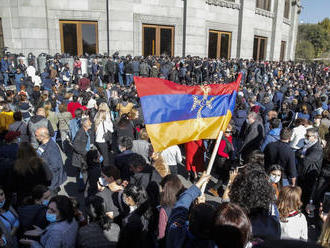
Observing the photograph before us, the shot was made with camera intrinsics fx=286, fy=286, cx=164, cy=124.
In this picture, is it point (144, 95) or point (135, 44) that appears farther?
point (135, 44)

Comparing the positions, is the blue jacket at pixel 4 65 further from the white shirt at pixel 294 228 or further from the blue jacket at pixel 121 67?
the white shirt at pixel 294 228

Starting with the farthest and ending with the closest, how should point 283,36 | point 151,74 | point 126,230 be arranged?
point 283,36, point 151,74, point 126,230

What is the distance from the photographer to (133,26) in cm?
2033

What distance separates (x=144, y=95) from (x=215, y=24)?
22107mm

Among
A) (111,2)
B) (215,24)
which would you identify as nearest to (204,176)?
(111,2)

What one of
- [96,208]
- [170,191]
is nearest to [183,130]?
[170,191]

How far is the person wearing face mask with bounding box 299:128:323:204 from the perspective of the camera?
507 centimetres

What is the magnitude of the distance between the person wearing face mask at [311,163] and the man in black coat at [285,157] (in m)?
0.37

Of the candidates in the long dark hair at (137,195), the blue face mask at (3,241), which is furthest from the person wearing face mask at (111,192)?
the blue face mask at (3,241)

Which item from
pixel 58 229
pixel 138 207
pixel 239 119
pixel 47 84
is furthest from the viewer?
pixel 47 84

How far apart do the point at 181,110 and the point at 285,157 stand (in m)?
2.34

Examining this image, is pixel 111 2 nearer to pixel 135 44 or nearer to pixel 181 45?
pixel 135 44

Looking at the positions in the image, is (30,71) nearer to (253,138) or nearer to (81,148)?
(81,148)

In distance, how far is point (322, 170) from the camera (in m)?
4.68
